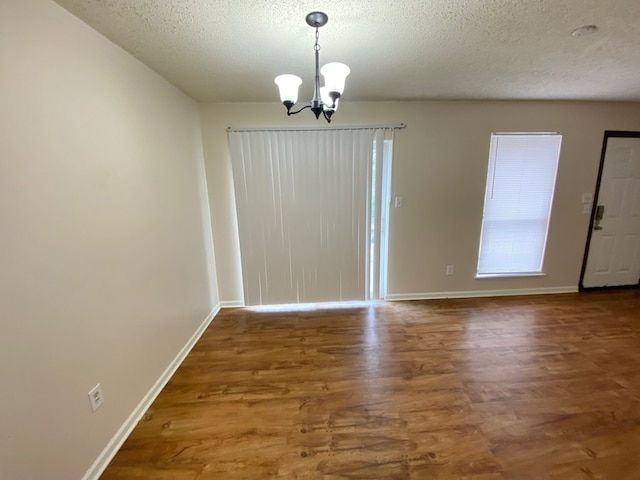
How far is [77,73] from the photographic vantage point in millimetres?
1399

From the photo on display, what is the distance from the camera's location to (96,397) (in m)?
1.47

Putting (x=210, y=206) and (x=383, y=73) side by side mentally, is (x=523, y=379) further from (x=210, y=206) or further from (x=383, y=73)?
(x=210, y=206)

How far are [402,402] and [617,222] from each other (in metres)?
3.85

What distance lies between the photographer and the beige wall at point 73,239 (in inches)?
42.6

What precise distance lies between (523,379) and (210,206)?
3.36 meters

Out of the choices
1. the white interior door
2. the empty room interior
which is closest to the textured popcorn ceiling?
the empty room interior

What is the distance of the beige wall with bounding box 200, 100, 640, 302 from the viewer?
3051mm

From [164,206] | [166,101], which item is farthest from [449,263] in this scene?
[166,101]

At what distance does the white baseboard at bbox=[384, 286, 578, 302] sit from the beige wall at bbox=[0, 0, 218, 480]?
2.64 metres

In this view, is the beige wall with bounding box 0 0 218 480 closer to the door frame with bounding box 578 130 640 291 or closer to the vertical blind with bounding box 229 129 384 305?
the vertical blind with bounding box 229 129 384 305

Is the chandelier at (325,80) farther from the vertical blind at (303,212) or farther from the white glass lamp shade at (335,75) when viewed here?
the vertical blind at (303,212)

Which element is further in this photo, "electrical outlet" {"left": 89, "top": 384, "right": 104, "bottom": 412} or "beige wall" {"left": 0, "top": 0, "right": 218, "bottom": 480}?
"electrical outlet" {"left": 89, "top": 384, "right": 104, "bottom": 412}

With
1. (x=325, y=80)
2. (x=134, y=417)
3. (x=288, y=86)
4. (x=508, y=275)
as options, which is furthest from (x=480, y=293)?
(x=134, y=417)

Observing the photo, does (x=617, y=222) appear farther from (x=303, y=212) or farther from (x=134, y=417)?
(x=134, y=417)
